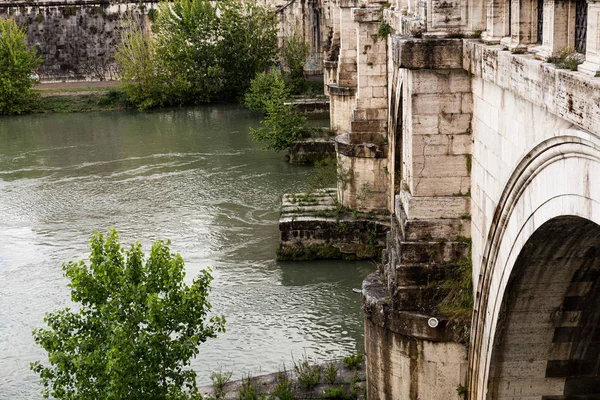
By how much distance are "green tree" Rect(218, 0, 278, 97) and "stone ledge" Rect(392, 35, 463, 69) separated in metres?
25.6

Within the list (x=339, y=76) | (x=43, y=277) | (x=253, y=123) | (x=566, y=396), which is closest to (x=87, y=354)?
(x=566, y=396)

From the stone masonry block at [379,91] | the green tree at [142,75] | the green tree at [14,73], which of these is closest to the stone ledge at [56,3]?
the green tree at [14,73]

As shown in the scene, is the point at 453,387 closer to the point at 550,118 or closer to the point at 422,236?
the point at 422,236

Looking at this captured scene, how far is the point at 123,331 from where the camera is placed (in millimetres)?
7668

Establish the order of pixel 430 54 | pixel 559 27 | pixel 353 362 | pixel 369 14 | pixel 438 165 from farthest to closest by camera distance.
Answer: pixel 369 14 → pixel 353 362 → pixel 438 165 → pixel 430 54 → pixel 559 27

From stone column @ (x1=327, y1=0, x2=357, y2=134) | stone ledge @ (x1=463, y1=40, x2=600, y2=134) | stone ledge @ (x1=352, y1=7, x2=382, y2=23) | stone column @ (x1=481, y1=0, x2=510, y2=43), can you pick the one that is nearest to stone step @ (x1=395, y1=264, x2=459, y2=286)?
stone ledge @ (x1=463, y1=40, x2=600, y2=134)

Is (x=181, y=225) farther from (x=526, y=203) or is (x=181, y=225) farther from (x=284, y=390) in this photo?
(x=526, y=203)

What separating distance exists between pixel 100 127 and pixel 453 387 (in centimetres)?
2270

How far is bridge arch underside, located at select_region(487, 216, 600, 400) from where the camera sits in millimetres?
6508

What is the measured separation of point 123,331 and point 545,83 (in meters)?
3.98

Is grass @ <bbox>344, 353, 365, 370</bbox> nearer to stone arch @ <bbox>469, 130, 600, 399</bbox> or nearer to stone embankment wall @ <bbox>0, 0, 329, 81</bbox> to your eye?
stone arch @ <bbox>469, 130, 600, 399</bbox>

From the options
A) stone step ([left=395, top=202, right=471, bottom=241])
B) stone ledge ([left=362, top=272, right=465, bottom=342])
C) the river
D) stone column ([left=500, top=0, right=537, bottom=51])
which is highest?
stone column ([left=500, top=0, right=537, bottom=51])

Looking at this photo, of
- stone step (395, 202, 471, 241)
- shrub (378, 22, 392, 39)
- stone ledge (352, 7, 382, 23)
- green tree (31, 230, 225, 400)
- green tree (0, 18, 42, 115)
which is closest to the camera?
green tree (31, 230, 225, 400)

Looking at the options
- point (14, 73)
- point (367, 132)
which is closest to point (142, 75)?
point (14, 73)
